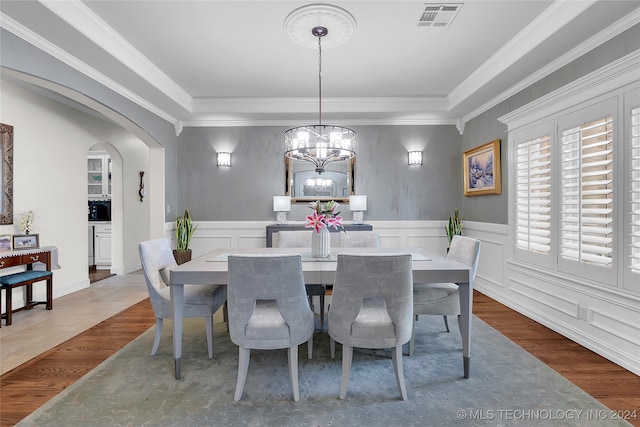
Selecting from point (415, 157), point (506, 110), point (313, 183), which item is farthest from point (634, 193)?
point (313, 183)

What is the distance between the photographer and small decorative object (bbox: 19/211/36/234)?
355 centimetres

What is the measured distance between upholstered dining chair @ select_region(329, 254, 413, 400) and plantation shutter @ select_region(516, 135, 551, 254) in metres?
2.16

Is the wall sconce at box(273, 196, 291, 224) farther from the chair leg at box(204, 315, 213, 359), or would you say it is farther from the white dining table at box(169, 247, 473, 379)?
the white dining table at box(169, 247, 473, 379)

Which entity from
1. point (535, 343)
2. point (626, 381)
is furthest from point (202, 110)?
point (626, 381)

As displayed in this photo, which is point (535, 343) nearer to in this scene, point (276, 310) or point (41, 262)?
point (276, 310)

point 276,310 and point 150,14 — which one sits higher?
point 150,14

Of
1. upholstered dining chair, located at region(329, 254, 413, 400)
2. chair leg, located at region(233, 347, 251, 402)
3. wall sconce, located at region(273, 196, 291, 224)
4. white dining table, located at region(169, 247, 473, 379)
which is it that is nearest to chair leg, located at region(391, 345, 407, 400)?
upholstered dining chair, located at region(329, 254, 413, 400)

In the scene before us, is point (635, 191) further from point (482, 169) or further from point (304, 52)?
point (304, 52)

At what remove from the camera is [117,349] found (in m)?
2.65

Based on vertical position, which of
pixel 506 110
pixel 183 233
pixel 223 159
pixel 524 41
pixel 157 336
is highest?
pixel 524 41

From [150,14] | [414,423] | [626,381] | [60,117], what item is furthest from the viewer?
[60,117]

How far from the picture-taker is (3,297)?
3447 mm

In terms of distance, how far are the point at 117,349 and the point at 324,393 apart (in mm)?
1842

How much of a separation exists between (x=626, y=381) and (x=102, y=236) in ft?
23.4
